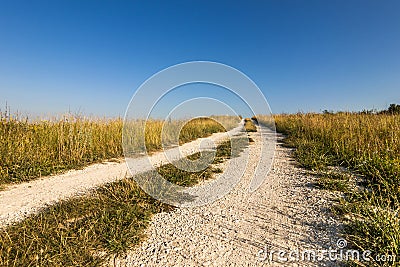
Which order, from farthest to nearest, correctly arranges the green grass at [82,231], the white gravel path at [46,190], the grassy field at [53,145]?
1. the grassy field at [53,145]
2. the white gravel path at [46,190]
3. the green grass at [82,231]

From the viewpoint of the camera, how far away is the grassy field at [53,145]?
471 cm

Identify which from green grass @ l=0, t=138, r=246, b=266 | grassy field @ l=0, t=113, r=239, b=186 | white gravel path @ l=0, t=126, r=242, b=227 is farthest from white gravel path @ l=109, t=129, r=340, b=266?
grassy field @ l=0, t=113, r=239, b=186

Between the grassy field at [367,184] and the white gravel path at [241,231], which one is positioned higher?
the grassy field at [367,184]

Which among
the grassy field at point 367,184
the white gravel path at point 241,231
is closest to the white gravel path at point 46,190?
the white gravel path at point 241,231

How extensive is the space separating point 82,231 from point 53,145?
485cm

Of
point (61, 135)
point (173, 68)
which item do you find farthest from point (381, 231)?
point (61, 135)

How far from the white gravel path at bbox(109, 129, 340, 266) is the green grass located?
0.58ft

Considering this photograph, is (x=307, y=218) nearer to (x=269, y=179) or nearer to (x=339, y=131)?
(x=269, y=179)

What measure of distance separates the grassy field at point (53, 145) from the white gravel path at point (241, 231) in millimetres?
3936

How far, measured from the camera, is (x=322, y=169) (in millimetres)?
4410

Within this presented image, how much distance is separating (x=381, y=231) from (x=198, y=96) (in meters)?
3.93

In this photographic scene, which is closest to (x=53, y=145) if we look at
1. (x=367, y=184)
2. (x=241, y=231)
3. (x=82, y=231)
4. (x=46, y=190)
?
(x=46, y=190)

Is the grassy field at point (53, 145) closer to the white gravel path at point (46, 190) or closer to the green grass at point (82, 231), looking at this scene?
the white gravel path at point (46, 190)

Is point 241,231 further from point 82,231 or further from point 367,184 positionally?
point 367,184
